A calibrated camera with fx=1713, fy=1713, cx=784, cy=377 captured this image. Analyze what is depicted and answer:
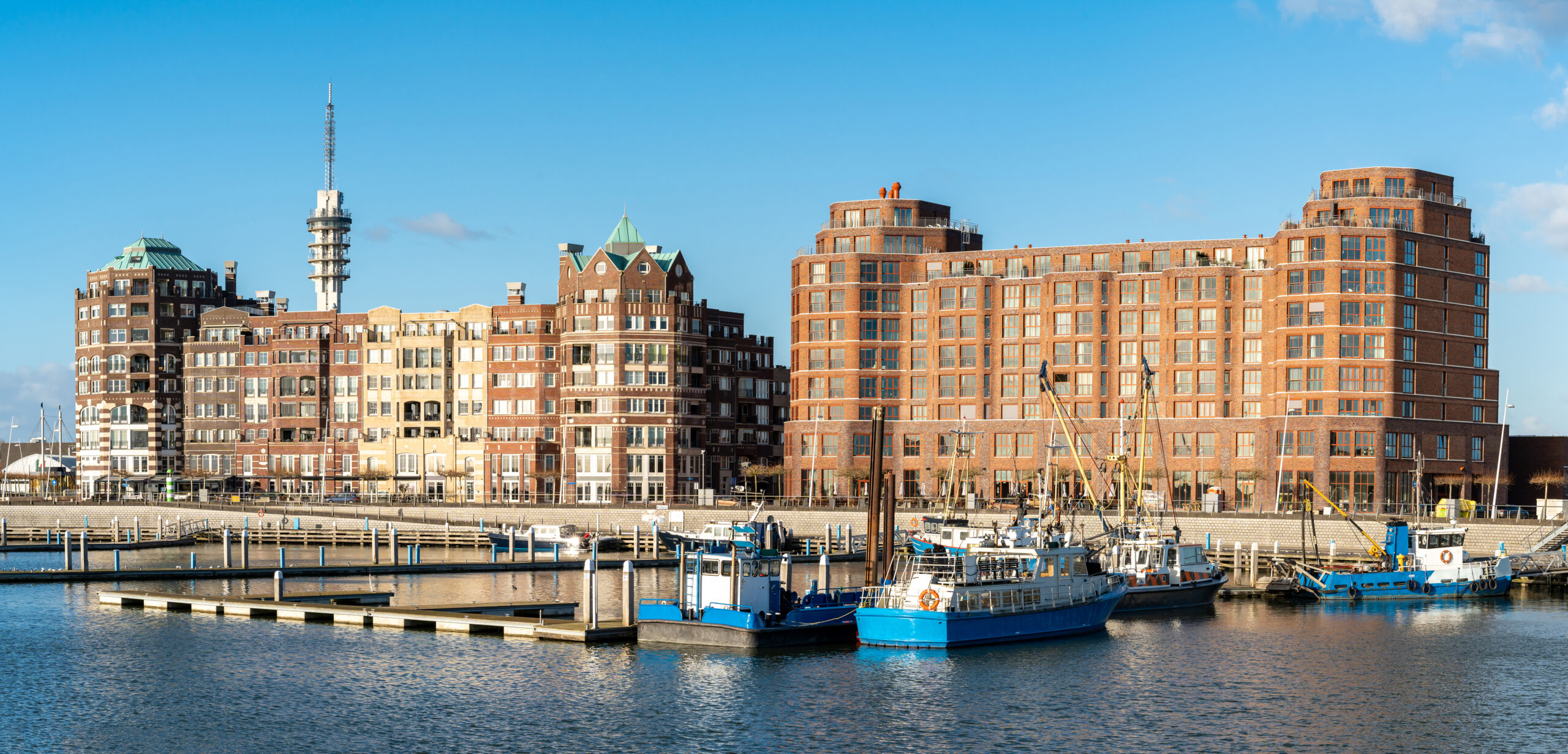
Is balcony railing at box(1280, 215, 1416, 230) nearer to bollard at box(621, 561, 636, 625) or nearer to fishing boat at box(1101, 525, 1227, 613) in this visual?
fishing boat at box(1101, 525, 1227, 613)

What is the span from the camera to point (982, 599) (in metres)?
80.8

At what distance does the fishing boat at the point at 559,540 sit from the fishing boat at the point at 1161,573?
2191 inches

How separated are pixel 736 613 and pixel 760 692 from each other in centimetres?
840

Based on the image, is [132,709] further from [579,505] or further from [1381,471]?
[1381,471]

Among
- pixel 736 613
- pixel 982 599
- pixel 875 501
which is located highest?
pixel 875 501

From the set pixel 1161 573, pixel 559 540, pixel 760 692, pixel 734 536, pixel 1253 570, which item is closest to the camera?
pixel 760 692

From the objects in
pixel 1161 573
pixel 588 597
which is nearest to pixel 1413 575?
pixel 1161 573

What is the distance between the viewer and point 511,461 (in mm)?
194500

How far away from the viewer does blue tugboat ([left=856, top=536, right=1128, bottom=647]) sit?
259ft

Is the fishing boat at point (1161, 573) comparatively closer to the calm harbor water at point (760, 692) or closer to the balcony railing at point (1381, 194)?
the calm harbor water at point (760, 692)

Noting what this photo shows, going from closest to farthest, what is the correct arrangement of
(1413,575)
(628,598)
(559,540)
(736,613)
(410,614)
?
(736,613) → (628,598) → (410,614) → (1413,575) → (559,540)

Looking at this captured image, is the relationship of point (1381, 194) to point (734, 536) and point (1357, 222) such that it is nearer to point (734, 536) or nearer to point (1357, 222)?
point (1357, 222)

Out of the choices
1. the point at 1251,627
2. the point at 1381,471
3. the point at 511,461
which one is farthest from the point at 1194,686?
the point at 511,461

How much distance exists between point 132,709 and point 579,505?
111807 millimetres
